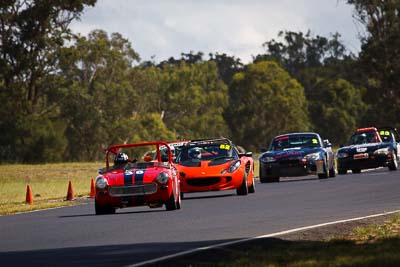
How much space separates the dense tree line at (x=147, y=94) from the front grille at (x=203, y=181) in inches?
2062

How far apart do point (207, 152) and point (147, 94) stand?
87.8 metres

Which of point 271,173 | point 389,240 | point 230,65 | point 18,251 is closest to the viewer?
point 389,240

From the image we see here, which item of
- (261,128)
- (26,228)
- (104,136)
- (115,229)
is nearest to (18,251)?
(115,229)

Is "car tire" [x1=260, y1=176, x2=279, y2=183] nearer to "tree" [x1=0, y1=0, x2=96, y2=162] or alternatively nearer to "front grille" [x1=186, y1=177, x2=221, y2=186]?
"front grille" [x1=186, y1=177, x2=221, y2=186]

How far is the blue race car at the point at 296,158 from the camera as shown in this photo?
34656 millimetres

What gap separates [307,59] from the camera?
154625 millimetres

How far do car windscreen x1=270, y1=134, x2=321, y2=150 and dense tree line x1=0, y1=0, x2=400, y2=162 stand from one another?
44155mm

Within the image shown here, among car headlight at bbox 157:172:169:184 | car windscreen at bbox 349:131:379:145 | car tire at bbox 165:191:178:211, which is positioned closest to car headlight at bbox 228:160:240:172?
car tire at bbox 165:191:178:211

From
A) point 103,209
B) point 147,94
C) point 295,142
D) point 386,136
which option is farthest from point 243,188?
point 147,94

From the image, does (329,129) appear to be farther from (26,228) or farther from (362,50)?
(26,228)

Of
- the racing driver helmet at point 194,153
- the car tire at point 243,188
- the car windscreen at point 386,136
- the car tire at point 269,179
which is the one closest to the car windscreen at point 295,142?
the car tire at point 269,179

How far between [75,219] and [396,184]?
34.6 ft

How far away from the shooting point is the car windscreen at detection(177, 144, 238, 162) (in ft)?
93.5

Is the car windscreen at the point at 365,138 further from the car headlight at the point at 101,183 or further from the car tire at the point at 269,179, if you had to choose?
the car headlight at the point at 101,183
